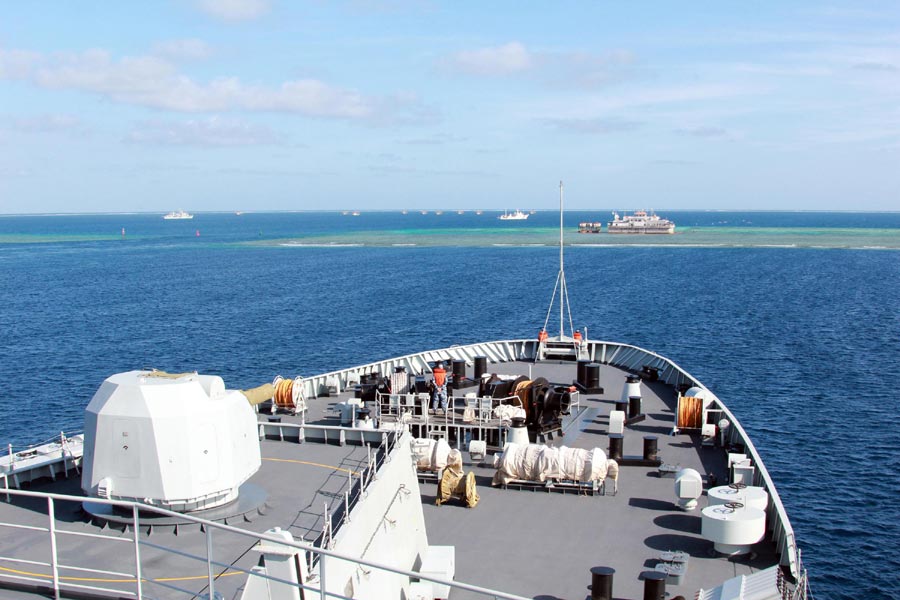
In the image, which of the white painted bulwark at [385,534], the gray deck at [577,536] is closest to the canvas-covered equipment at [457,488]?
the gray deck at [577,536]

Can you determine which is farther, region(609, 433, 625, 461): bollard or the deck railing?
region(609, 433, 625, 461): bollard

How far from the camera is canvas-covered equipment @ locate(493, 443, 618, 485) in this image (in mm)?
21375

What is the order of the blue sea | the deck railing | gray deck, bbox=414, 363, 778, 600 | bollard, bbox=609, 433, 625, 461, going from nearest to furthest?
1. the deck railing
2. gray deck, bbox=414, 363, 778, 600
3. bollard, bbox=609, 433, 625, 461
4. the blue sea

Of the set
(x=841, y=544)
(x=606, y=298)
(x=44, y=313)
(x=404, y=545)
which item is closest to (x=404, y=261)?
(x=606, y=298)

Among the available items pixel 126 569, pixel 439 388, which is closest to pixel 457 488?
pixel 439 388

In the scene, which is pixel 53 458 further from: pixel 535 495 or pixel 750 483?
pixel 750 483

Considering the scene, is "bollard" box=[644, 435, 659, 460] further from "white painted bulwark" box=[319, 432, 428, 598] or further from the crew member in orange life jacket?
"white painted bulwark" box=[319, 432, 428, 598]

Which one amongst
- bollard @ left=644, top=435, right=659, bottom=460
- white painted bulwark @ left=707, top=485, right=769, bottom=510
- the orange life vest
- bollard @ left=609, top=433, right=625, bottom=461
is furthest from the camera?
the orange life vest

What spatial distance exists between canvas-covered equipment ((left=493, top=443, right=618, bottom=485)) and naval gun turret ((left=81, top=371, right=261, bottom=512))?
9.06 meters

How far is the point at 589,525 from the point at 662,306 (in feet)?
260

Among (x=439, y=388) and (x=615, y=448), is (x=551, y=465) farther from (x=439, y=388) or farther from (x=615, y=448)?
(x=439, y=388)

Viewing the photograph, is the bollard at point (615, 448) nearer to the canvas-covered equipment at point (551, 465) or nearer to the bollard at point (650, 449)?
the bollard at point (650, 449)

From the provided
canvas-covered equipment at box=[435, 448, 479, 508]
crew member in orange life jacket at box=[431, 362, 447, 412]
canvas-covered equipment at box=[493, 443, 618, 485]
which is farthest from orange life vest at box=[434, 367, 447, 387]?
canvas-covered equipment at box=[435, 448, 479, 508]

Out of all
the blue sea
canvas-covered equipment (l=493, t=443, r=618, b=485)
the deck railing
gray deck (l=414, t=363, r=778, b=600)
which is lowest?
the blue sea
